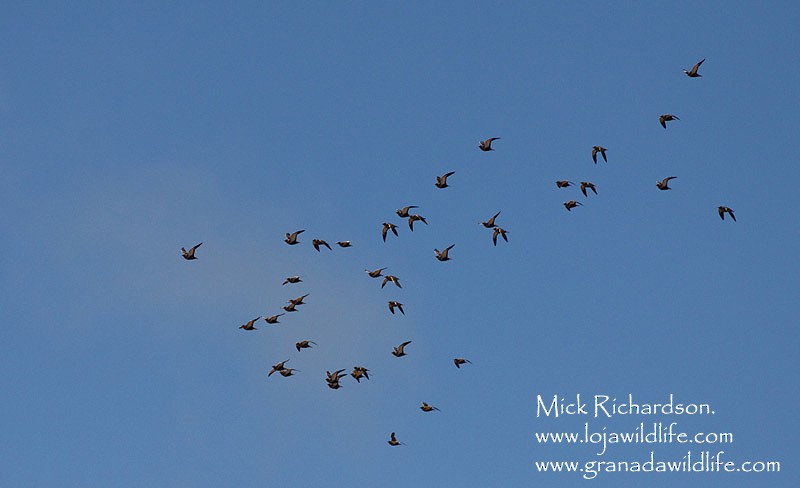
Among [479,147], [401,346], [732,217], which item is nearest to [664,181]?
[732,217]

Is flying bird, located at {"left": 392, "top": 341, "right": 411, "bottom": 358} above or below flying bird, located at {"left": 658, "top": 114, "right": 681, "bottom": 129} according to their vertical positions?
below

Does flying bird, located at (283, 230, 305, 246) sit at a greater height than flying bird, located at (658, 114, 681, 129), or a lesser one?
lesser

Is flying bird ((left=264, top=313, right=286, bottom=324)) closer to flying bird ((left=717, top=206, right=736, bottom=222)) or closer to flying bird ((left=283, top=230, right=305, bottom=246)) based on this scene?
flying bird ((left=283, top=230, right=305, bottom=246))

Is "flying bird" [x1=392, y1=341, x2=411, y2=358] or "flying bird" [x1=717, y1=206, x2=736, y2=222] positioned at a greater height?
"flying bird" [x1=717, y1=206, x2=736, y2=222]

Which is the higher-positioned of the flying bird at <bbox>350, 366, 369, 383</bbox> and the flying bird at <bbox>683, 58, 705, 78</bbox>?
the flying bird at <bbox>683, 58, 705, 78</bbox>

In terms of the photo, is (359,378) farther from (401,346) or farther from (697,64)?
(697,64)

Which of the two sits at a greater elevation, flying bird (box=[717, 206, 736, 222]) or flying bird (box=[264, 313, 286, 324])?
flying bird (box=[717, 206, 736, 222])

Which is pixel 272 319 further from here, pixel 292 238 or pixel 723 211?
pixel 723 211

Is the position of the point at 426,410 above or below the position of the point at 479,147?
below

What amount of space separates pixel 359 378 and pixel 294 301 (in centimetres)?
726

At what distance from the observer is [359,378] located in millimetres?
129375

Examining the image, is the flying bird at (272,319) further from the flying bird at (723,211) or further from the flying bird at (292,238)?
the flying bird at (723,211)

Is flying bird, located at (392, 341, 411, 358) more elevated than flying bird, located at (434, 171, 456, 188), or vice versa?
flying bird, located at (434, 171, 456, 188)

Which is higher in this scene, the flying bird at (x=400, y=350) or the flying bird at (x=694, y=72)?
the flying bird at (x=694, y=72)
